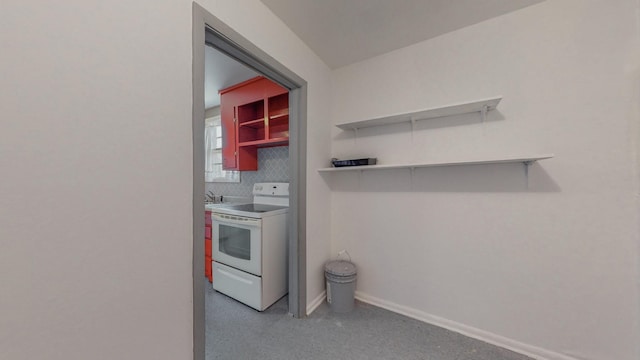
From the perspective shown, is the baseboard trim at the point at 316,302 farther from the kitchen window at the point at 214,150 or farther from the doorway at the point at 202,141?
the kitchen window at the point at 214,150

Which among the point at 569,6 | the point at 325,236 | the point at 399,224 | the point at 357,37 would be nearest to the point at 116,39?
the point at 357,37

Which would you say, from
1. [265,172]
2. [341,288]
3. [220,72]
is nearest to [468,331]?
[341,288]

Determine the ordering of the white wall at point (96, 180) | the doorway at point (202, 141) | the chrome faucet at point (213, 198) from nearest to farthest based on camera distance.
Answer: the white wall at point (96, 180) → the doorway at point (202, 141) → the chrome faucet at point (213, 198)

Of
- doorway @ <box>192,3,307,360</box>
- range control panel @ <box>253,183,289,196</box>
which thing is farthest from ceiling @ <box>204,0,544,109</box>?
range control panel @ <box>253,183,289,196</box>

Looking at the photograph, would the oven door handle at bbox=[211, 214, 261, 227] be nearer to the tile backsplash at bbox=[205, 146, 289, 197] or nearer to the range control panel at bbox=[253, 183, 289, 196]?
the range control panel at bbox=[253, 183, 289, 196]

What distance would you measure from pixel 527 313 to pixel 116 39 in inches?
110

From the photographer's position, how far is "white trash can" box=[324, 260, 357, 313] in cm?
199

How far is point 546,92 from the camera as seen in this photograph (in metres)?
1.49

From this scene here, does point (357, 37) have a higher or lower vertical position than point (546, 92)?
higher

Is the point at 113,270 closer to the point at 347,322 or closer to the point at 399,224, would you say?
the point at 347,322

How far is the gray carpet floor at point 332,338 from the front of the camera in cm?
151

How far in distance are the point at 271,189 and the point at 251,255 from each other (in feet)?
2.95

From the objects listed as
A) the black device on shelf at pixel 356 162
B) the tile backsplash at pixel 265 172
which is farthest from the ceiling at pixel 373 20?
the tile backsplash at pixel 265 172

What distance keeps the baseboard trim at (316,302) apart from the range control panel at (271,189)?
114cm
